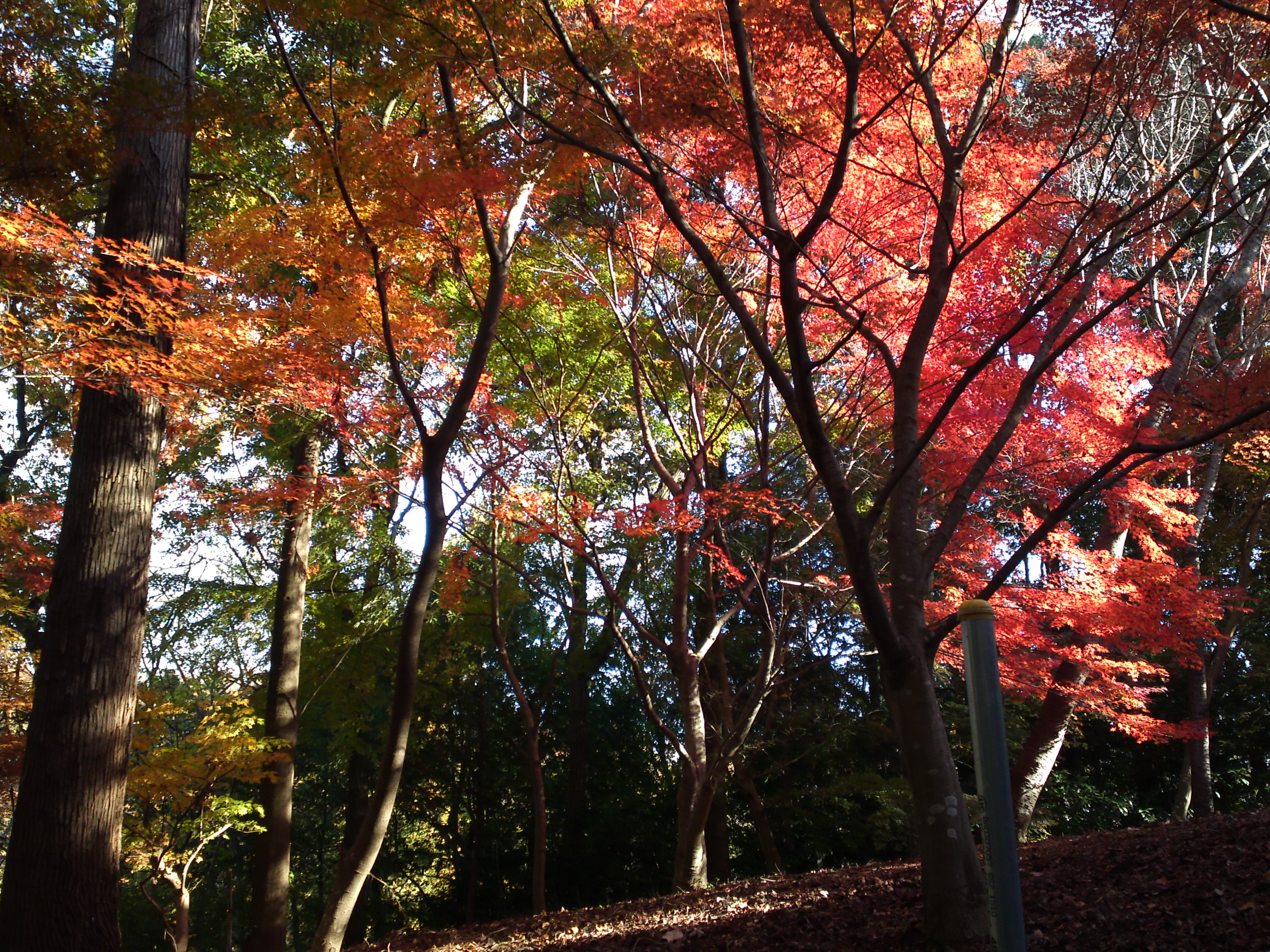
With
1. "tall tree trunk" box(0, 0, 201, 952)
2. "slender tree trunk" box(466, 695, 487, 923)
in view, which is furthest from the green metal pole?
"slender tree trunk" box(466, 695, 487, 923)

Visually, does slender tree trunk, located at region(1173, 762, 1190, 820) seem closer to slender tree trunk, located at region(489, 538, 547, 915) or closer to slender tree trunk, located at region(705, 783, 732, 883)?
slender tree trunk, located at region(705, 783, 732, 883)

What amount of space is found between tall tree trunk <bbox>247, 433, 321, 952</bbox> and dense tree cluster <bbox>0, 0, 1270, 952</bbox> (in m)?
0.05

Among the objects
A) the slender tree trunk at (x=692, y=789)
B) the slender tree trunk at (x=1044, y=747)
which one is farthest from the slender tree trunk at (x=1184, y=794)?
the slender tree trunk at (x=692, y=789)

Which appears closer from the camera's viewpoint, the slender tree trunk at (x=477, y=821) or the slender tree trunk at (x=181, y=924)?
the slender tree trunk at (x=181, y=924)

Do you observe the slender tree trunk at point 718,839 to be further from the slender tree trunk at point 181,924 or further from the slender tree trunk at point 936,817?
Result: the slender tree trunk at point 936,817

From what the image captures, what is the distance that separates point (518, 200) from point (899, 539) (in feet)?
11.1

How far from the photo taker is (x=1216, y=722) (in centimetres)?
1384

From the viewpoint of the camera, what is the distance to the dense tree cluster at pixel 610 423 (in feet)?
14.4

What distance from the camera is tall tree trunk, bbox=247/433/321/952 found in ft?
27.0

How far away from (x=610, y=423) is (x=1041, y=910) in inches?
411

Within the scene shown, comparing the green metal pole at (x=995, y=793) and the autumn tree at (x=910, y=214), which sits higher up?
the autumn tree at (x=910, y=214)

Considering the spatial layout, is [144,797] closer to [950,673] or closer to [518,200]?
[518,200]

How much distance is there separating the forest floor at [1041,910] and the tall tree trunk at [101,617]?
246 cm

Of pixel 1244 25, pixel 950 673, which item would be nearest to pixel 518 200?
pixel 1244 25
